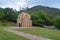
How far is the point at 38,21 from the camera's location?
67062 mm

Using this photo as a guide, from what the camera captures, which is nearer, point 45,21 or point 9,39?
point 9,39

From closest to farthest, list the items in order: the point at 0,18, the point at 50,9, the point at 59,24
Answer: the point at 59,24
the point at 0,18
the point at 50,9

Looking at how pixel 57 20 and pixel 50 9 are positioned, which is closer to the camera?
pixel 57 20

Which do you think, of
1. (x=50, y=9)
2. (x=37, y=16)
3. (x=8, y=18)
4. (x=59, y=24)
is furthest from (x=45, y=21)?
(x=50, y=9)

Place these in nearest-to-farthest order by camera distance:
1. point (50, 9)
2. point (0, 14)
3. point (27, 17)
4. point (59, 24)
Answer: point (27, 17)
point (59, 24)
point (0, 14)
point (50, 9)

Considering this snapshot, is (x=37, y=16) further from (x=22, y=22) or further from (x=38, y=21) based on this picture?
(x=22, y=22)

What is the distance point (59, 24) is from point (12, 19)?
71.0 ft

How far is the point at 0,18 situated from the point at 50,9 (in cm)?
7121

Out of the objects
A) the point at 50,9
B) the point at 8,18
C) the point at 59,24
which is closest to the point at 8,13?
the point at 8,18

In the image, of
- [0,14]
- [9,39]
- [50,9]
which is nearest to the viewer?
[9,39]

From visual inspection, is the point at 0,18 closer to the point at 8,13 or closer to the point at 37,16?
the point at 8,13

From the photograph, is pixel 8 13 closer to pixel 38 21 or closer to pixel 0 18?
pixel 0 18

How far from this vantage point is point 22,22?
5662 cm

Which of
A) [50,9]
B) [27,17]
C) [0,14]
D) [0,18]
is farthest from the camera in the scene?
[50,9]
